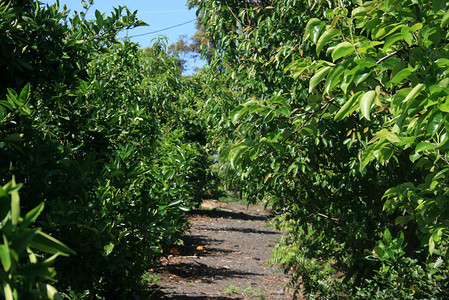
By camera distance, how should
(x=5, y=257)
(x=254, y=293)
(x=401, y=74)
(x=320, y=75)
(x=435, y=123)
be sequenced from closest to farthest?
(x=5, y=257)
(x=435, y=123)
(x=401, y=74)
(x=320, y=75)
(x=254, y=293)

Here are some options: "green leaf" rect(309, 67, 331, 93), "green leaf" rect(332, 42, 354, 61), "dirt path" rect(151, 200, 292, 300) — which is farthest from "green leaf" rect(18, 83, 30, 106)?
"dirt path" rect(151, 200, 292, 300)

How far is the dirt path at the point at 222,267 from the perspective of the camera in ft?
21.9

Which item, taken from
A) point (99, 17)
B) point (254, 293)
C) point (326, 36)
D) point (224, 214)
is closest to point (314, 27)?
point (326, 36)

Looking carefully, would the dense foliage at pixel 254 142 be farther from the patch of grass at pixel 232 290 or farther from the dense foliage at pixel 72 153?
the patch of grass at pixel 232 290

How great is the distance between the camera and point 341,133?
4.35m

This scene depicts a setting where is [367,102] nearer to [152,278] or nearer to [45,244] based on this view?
[45,244]

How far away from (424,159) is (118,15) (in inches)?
91.6

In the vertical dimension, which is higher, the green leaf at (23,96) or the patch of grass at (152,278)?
the green leaf at (23,96)

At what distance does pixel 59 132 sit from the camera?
309cm

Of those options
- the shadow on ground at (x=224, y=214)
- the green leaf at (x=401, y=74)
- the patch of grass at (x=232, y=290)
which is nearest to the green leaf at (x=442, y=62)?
the green leaf at (x=401, y=74)

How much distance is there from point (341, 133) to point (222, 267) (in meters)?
5.04

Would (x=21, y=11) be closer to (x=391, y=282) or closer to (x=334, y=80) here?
(x=334, y=80)

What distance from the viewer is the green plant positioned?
904 millimetres

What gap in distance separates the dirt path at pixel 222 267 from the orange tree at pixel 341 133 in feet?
4.32
